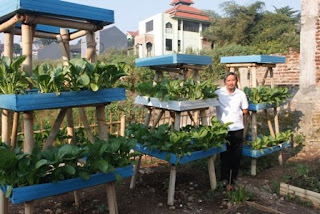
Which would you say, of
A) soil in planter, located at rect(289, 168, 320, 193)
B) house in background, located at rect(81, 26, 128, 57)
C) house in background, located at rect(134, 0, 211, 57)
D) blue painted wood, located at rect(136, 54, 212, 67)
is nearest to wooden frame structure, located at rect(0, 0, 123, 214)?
blue painted wood, located at rect(136, 54, 212, 67)

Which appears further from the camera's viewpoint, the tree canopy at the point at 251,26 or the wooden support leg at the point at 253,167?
the tree canopy at the point at 251,26

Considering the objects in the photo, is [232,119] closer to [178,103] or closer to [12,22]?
[178,103]

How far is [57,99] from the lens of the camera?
2154mm

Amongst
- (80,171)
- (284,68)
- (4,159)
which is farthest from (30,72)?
(284,68)

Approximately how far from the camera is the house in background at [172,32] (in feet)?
95.0

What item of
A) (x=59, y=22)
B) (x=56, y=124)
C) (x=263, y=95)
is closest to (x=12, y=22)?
(x=59, y=22)

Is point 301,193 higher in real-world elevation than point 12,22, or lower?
lower

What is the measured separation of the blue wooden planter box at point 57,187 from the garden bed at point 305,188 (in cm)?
214

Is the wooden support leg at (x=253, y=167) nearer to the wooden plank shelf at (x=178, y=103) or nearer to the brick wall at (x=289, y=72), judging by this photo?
the wooden plank shelf at (x=178, y=103)

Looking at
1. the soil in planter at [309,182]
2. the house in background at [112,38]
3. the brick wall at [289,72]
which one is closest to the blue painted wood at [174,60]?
the soil in planter at [309,182]

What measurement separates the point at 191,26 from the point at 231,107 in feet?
94.1

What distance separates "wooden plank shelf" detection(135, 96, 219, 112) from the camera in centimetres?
333

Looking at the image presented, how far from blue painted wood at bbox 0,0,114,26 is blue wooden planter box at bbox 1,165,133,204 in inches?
50.2

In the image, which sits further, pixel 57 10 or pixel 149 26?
pixel 149 26
